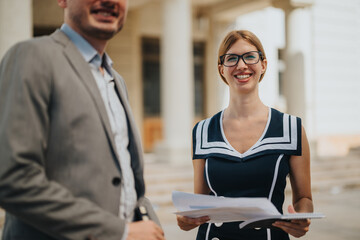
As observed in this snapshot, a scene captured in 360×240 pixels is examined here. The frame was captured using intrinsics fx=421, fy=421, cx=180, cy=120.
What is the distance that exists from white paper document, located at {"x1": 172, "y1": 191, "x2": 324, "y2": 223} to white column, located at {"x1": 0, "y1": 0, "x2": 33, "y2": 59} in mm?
6470

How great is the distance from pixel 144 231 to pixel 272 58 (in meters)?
14.7

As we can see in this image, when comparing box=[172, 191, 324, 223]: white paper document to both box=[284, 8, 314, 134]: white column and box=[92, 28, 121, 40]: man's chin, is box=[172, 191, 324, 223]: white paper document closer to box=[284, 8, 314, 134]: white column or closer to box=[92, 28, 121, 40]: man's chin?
box=[92, 28, 121, 40]: man's chin

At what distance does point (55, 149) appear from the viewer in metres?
1.31

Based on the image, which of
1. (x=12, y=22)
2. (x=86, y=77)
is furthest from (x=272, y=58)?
(x=86, y=77)

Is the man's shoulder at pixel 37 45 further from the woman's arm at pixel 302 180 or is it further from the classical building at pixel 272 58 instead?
the classical building at pixel 272 58

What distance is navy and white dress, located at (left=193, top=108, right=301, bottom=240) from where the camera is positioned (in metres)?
2.23

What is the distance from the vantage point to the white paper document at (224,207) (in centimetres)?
171

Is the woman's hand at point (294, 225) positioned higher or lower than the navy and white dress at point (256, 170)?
lower

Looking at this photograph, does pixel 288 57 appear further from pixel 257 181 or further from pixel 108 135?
pixel 108 135

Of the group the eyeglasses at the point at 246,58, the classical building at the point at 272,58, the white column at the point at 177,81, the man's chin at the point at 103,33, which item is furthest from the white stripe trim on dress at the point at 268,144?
the classical building at the point at 272,58

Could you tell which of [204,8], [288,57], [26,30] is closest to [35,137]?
[26,30]

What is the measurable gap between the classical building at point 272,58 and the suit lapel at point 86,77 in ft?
33.2

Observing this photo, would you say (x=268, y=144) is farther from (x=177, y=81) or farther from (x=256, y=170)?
(x=177, y=81)

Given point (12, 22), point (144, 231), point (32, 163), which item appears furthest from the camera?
point (12, 22)
